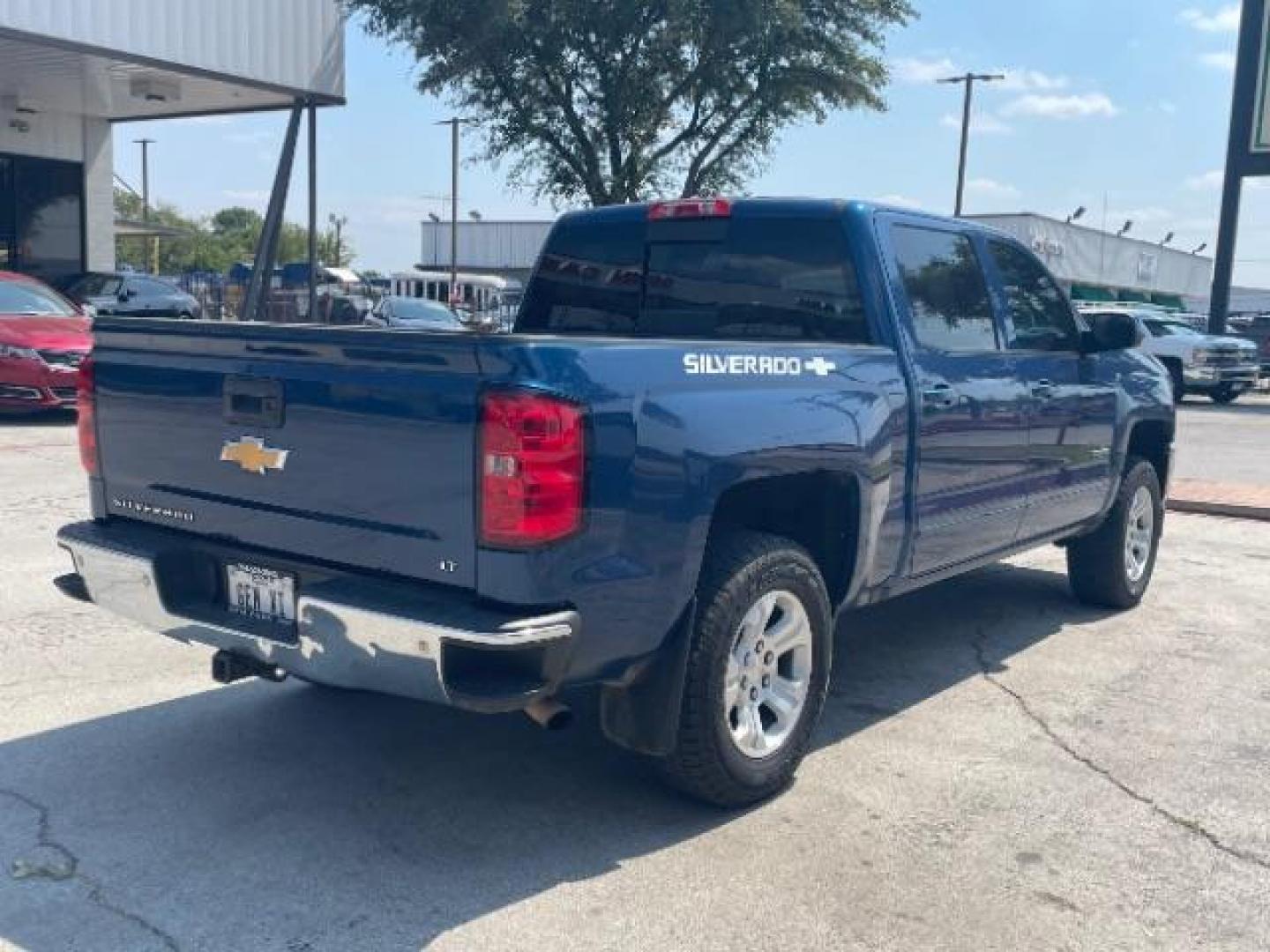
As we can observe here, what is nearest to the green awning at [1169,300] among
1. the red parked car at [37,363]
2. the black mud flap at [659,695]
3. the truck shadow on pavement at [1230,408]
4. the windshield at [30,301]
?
the truck shadow on pavement at [1230,408]

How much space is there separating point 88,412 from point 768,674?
244 cm

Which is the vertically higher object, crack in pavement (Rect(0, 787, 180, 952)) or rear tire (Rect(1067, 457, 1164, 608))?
rear tire (Rect(1067, 457, 1164, 608))

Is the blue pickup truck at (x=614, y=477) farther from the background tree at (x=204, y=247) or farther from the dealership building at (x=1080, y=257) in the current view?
the background tree at (x=204, y=247)

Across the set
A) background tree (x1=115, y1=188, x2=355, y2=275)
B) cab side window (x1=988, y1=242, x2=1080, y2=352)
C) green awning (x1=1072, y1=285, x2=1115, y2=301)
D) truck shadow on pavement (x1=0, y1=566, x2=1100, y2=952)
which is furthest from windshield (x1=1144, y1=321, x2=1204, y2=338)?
background tree (x1=115, y1=188, x2=355, y2=275)

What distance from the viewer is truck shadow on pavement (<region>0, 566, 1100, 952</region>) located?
3295 mm

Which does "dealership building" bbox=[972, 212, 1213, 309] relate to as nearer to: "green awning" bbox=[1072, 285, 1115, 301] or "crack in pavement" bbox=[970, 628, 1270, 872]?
"green awning" bbox=[1072, 285, 1115, 301]

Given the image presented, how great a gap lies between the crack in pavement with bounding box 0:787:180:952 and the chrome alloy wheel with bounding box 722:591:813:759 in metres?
1.68

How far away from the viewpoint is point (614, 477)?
11.2ft

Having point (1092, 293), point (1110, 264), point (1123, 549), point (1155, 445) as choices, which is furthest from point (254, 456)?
point (1110, 264)

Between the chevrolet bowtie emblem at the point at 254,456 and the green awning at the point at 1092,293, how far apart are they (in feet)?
176

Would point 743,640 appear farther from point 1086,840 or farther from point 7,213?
point 7,213

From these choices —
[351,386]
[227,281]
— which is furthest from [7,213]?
[351,386]

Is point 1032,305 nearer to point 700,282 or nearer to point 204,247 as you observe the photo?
point 700,282

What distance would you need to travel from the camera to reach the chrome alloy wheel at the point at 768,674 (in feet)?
13.1
